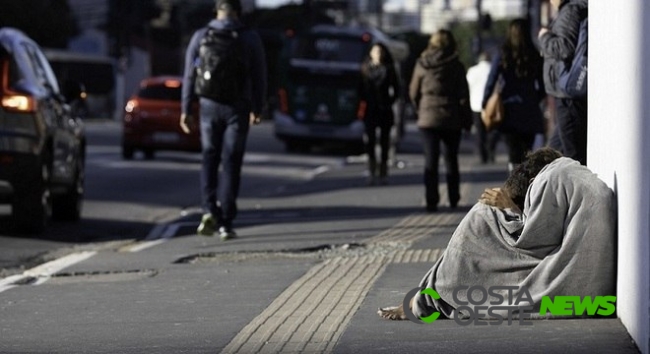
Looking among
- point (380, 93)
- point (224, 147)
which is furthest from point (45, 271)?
point (380, 93)

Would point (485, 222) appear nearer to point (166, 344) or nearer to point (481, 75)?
point (166, 344)

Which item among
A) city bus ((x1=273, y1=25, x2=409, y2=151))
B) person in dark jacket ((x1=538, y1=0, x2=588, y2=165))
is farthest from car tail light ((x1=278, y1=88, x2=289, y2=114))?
person in dark jacket ((x1=538, y1=0, x2=588, y2=165))

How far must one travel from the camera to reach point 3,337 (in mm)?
7781

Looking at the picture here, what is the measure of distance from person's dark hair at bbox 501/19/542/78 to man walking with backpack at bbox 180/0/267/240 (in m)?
2.37

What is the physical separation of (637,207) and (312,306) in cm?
237

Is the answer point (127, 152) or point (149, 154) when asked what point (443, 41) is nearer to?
point (127, 152)

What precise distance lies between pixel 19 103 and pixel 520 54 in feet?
14.0

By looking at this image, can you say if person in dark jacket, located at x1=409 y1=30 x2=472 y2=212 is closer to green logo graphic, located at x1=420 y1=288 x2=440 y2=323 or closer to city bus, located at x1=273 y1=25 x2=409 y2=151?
green logo graphic, located at x1=420 y1=288 x2=440 y2=323

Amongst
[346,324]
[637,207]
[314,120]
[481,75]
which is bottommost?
[314,120]

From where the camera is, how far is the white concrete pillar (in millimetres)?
6371

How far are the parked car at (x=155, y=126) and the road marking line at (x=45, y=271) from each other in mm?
18487

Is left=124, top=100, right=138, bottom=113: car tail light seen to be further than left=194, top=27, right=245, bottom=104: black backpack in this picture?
Yes

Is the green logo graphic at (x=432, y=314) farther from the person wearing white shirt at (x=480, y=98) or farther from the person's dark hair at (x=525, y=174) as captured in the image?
the person wearing white shirt at (x=480, y=98)

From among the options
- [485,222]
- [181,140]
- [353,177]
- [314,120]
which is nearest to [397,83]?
[353,177]
